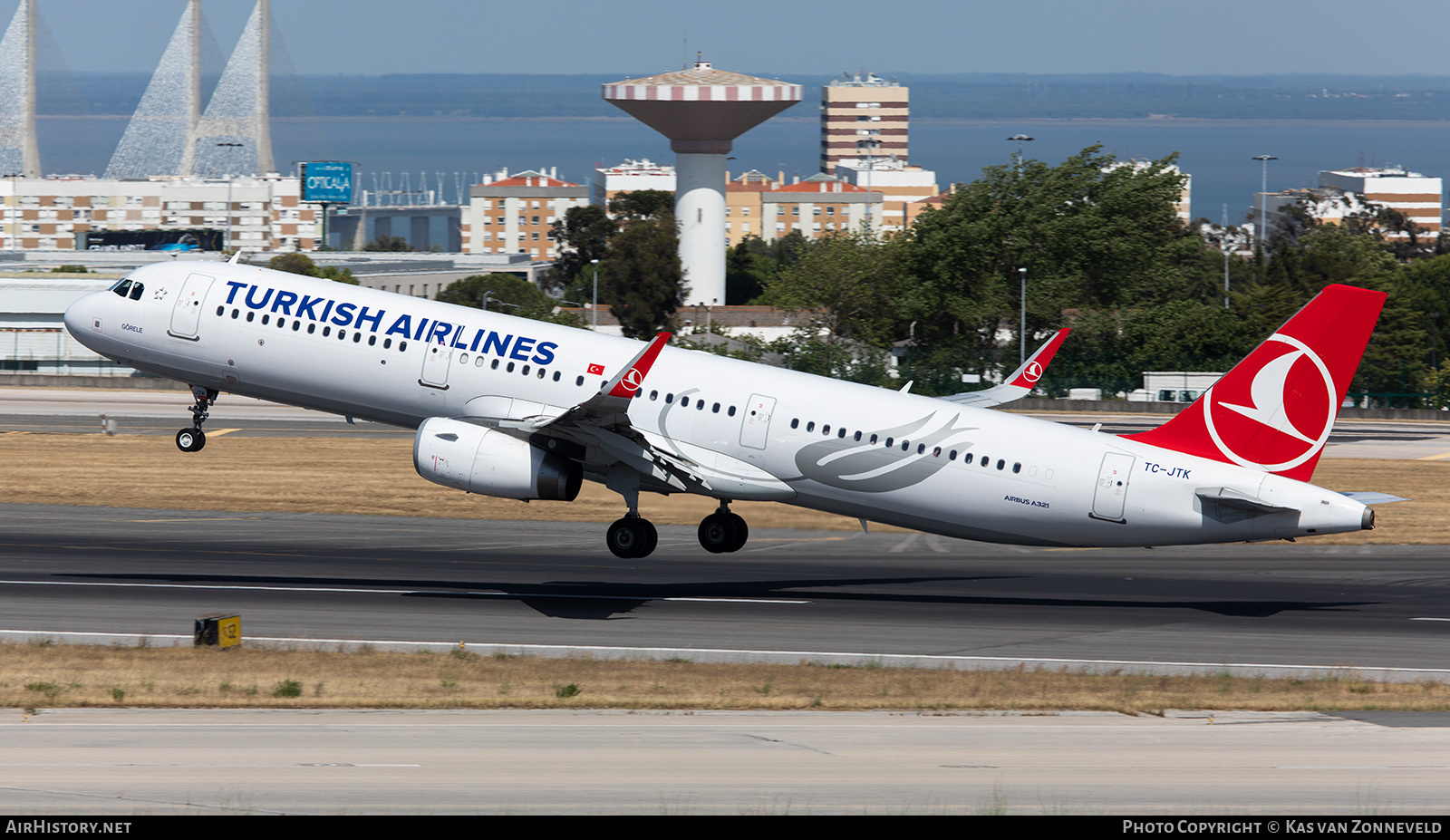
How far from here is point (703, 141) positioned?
179 meters

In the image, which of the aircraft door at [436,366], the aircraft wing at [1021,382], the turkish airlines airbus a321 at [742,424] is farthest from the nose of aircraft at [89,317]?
the aircraft wing at [1021,382]

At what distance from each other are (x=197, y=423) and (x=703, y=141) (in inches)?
5672

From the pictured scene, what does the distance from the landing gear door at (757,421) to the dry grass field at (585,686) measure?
691cm

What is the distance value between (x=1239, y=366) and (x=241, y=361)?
2525cm

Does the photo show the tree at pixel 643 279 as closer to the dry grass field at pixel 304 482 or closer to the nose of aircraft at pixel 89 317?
the dry grass field at pixel 304 482

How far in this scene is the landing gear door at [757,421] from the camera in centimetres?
3625

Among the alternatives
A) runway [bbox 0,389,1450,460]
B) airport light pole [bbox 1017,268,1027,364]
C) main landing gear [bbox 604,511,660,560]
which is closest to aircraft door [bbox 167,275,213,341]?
main landing gear [bbox 604,511,660,560]

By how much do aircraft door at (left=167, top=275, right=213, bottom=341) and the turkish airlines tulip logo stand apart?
2607 centimetres

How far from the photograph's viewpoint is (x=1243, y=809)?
20.7 metres

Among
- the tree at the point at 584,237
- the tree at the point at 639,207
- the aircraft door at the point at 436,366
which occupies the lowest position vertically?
the aircraft door at the point at 436,366

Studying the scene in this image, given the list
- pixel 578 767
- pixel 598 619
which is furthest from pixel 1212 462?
pixel 578 767

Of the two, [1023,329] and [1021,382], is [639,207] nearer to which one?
[1023,329]

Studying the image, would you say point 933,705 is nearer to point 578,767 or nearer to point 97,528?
point 578,767

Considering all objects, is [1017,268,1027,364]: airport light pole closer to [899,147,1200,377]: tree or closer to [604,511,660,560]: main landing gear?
[899,147,1200,377]: tree
